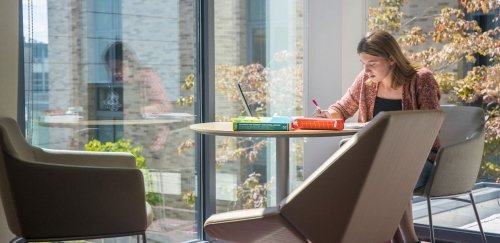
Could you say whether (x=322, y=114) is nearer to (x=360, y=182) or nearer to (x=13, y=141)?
(x=360, y=182)

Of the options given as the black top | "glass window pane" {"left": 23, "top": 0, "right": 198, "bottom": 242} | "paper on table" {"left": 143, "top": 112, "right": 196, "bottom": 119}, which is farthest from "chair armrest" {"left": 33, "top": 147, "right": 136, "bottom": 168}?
the black top

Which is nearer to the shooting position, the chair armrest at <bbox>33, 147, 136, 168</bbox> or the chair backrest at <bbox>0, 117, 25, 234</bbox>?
the chair backrest at <bbox>0, 117, 25, 234</bbox>

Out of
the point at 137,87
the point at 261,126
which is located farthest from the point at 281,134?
the point at 137,87

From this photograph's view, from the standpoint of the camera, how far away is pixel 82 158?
342cm

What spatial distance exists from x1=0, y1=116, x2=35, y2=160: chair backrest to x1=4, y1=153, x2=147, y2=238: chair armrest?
4 cm

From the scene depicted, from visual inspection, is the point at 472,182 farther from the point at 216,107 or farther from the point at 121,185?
the point at 121,185

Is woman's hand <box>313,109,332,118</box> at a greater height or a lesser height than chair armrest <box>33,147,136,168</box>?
greater

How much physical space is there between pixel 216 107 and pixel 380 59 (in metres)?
1.28

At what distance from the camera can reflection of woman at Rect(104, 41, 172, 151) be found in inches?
162

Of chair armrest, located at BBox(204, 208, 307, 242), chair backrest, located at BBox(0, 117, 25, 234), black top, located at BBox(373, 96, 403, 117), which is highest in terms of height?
black top, located at BBox(373, 96, 403, 117)

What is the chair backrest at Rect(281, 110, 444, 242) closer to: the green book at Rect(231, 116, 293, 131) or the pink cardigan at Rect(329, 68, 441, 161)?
the green book at Rect(231, 116, 293, 131)

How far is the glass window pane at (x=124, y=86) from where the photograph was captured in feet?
12.1

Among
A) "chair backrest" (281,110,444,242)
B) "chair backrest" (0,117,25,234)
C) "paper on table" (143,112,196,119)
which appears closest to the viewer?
"chair backrest" (281,110,444,242)

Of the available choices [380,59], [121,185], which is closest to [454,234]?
[380,59]
